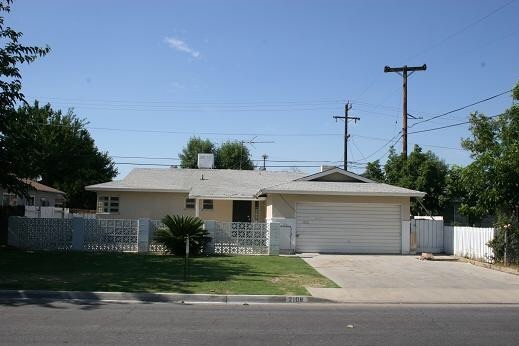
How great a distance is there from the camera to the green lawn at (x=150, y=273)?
45.3ft

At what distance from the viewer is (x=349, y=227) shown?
25609mm

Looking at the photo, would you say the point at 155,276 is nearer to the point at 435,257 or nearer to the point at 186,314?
the point at 186,314

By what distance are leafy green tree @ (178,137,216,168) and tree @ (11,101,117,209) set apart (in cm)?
1419

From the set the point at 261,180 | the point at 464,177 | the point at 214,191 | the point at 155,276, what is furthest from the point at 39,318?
the point at 261,180

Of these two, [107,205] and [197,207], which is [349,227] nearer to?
[197,207]

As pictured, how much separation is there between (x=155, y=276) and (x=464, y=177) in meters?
12.4

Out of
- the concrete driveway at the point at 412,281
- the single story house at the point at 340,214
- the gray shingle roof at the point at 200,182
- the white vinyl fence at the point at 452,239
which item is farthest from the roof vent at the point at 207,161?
the concrete driveway at the point at 412,281

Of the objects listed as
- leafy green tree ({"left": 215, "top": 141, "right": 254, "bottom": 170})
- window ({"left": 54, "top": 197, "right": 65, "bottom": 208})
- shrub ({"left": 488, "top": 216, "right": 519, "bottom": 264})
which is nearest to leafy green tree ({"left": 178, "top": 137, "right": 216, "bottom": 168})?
leafy green tree ({"left": 215, "top": 141, "right": 254, "bottom": 170})

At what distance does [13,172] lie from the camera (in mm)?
22078

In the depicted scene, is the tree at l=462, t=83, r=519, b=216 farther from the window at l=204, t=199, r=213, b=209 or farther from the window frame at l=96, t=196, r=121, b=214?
the window frame at l=96, t=196, r=121, b=214

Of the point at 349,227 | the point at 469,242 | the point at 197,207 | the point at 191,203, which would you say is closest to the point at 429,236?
the point at 469,242

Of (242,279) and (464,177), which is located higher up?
(464,177)

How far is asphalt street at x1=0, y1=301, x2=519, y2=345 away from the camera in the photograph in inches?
333

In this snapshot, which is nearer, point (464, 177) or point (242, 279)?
point (242, 279)
